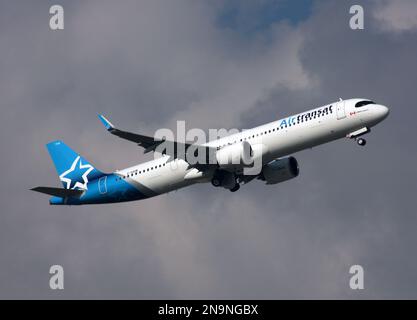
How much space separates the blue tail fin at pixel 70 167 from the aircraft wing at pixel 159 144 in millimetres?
9928

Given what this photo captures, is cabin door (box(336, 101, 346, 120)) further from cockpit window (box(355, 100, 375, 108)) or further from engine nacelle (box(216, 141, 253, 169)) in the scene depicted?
engine nacelle (box(216, 141, 253, 169))

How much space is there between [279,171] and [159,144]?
1248 cm

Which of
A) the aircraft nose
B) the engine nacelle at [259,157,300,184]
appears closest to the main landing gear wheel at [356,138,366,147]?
the aircraft nose

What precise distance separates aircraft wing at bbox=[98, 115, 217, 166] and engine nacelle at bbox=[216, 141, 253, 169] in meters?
1.37

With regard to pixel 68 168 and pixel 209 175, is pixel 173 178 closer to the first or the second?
pixel 209 175

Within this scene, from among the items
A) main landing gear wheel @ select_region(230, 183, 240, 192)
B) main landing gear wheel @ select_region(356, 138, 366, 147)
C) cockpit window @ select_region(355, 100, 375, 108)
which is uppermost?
cockpit window @ select_region(355, 100, 375, 108)

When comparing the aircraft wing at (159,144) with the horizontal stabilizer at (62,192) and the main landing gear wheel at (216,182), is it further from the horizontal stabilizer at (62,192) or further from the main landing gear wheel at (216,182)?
the horizontal stabilizer at (62,192)

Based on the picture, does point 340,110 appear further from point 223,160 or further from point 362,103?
point 223,160

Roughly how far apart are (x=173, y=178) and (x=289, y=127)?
11.0m

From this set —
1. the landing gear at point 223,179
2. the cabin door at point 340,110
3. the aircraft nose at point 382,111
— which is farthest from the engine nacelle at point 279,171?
the aircraft nose at point 382,111

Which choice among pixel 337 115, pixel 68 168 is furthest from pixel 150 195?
pixel 337 115

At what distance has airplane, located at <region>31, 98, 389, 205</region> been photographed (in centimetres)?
7288

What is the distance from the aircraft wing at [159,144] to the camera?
234ft

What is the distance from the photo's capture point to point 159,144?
246ft
